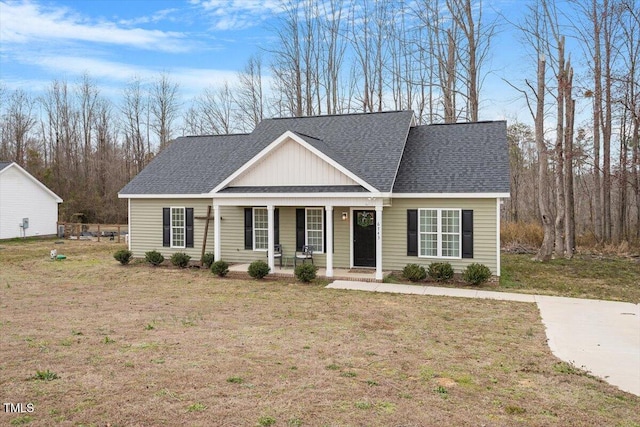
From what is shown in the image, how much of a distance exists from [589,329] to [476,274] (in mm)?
4138

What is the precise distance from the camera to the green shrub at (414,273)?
43.2ft

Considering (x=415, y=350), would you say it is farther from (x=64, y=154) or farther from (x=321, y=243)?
(x=64, y=154)

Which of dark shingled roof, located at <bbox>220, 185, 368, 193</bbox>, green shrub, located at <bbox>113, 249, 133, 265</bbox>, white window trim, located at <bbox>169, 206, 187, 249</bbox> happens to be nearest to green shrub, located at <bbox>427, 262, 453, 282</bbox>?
dark shingled roof, located at <bbox>220, 185, 368, 193</bbox>

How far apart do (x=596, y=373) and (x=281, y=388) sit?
4182 millimetres

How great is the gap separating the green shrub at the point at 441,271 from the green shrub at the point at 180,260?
8233 mm

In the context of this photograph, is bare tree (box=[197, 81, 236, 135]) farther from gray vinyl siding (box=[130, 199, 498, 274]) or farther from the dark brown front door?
the dark brown front door

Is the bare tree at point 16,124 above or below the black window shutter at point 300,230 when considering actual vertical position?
above

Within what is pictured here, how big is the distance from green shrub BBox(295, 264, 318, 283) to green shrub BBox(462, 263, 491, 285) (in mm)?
4202

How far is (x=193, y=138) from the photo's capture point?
20.3 metres

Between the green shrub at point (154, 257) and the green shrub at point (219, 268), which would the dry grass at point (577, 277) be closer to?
the green shrub at point (219, 268)

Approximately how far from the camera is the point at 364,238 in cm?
1484

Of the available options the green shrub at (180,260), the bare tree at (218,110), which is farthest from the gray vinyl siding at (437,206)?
the bare tree at (218,110)

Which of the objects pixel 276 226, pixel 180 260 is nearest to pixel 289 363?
pixel 276 226

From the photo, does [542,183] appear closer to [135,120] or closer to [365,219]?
[365,219]
